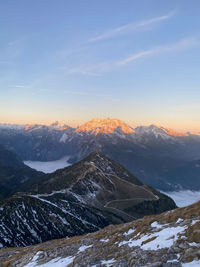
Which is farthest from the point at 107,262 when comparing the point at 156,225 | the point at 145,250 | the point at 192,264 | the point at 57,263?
the point at 156,225

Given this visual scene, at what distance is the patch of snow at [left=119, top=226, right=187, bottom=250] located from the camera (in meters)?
23.7

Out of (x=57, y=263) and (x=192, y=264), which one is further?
(x=57, y=263)

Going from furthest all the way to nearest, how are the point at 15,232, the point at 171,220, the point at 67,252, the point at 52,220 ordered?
the point at 52,220 < the point at 15,232 < the point at 67,252 < the point at 171,220

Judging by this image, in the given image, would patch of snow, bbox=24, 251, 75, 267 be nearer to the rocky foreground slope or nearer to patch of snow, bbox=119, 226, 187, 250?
the rocky foreground slope

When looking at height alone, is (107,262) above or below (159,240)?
below

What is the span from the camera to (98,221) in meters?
166

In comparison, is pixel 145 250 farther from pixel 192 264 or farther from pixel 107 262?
pixel 192 264

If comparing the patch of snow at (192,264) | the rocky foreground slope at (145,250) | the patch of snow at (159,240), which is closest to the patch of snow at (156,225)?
the rocky foreground slope at (145,250)

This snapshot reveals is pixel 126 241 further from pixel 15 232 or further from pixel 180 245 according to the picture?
pixel 15 232

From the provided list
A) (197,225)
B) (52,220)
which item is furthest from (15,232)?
(197,225)

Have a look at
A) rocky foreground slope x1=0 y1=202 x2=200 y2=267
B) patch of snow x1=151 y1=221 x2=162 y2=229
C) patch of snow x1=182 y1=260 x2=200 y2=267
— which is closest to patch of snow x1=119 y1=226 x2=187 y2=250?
rocky foreground slope x1=0 y1=202 x2=200 y2=267

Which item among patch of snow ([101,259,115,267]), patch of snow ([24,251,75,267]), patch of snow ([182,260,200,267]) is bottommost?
patch of snow ([24,251,75,267])

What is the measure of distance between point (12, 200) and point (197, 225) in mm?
136249

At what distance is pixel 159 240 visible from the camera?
83.0ft
